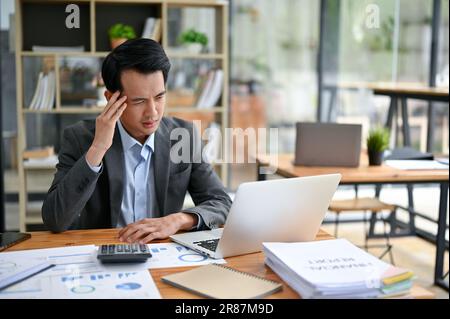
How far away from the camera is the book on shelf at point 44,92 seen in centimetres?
385

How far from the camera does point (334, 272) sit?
128 centimetres

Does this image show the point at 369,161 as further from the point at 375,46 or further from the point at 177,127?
the point at 375,46

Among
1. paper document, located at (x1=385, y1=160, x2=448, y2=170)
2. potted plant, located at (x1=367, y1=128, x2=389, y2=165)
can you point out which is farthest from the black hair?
paper document, located at (x1=385, y1=160, x2=448, y2=170)

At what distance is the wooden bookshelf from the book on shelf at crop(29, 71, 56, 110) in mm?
31

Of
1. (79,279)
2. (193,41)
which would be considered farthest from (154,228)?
(193,41)

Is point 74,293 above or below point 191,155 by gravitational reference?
below

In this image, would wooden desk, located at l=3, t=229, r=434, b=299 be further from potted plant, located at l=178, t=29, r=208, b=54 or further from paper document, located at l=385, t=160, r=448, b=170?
potted plant, located at l=178, t=29, r=208, b=54

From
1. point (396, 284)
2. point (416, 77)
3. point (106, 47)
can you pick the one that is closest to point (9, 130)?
point (106, 47)

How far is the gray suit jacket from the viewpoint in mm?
1826

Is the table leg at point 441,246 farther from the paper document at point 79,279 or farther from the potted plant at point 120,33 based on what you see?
the paper document at point 79,279

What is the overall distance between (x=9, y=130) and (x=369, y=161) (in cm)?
275

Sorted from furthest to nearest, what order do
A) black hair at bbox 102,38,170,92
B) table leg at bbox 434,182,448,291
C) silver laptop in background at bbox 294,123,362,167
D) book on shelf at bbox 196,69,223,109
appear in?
1. book on shelf at bbox 196,69,223,109
2. table leg at bbox 434,182,448,291
3. silver laptop in background at bbox 294,123,362,167
4. black hair at bbox 102,38,170,92

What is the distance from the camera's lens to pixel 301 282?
49.9 inches
